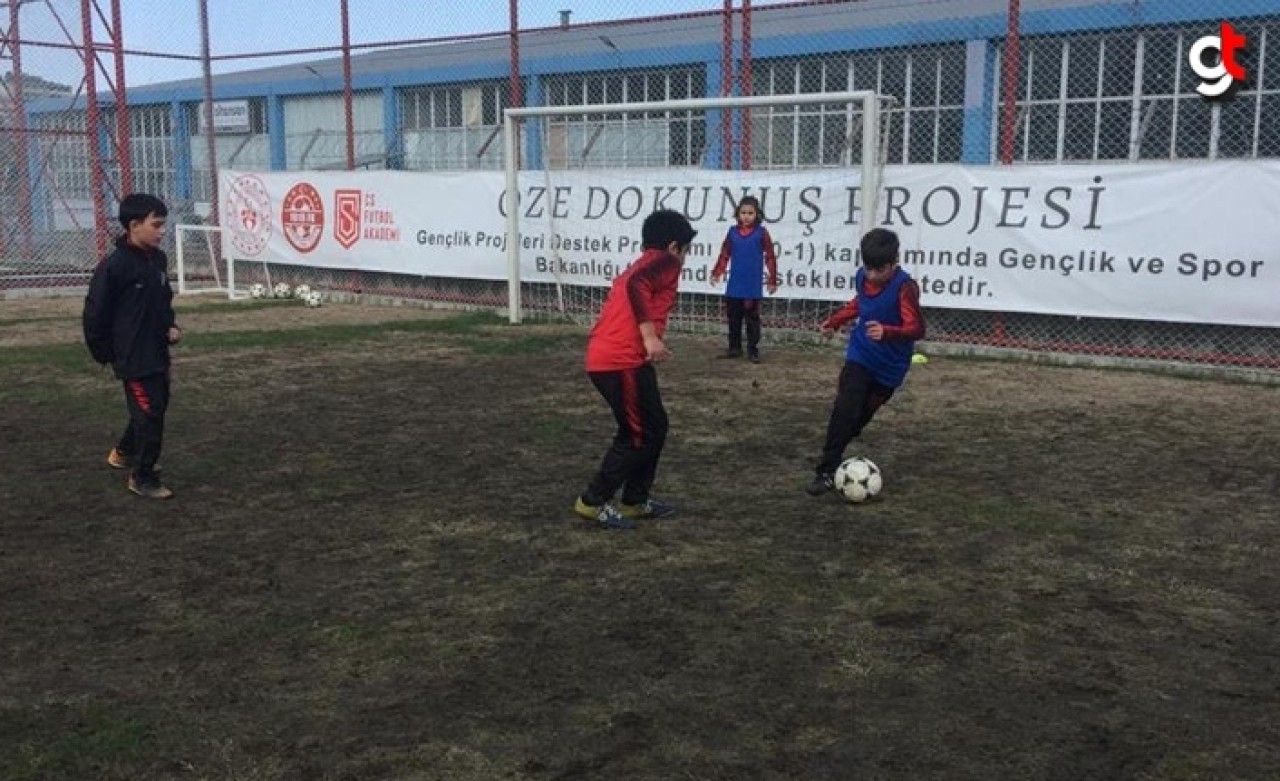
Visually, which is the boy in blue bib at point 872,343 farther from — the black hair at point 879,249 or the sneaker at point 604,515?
the sneaker at point 604,515

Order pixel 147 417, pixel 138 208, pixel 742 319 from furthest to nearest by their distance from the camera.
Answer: pixel 742 319 < pixel 147 417 < pixel 138 208

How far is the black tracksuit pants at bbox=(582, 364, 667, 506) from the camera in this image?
548 centimetres

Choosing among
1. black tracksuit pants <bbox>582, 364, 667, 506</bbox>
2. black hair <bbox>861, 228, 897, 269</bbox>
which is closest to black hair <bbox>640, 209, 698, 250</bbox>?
black tracksuit pants <bbox>582, 364, 667, 506</bbox>

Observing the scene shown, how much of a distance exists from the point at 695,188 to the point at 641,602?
895cm

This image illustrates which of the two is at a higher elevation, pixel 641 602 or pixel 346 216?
pixel 346 216

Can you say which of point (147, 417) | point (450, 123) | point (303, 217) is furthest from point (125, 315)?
point (450, 123)

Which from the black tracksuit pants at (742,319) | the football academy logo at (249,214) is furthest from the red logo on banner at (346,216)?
the black tracksuit pants at (742,319)

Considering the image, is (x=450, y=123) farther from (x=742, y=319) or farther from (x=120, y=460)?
(x=120, y=460)

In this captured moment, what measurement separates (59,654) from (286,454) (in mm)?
3120

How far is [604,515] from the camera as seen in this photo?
557cm

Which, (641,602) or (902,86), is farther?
(902,86)

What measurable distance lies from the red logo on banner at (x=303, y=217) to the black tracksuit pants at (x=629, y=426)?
12.3m

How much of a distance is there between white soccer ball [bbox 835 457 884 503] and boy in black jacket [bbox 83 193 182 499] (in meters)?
3.57

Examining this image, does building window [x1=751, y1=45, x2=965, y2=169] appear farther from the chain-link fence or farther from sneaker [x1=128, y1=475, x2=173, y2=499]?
sneaker [x1=128, y1=475, x2=173, y2=499]
